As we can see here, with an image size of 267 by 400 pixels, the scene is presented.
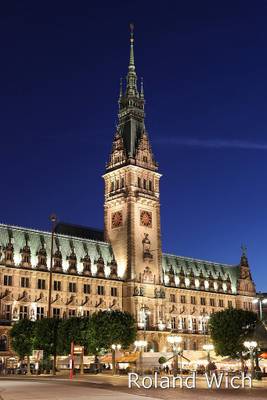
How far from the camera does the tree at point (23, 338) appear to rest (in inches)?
4382

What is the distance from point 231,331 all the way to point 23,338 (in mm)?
39640

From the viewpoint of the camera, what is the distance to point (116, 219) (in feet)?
523

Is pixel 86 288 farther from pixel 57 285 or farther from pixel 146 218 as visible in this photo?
pixel 146 218

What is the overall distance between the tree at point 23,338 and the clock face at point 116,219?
49693 mm

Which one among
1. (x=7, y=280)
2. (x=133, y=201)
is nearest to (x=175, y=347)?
(x=7, y=280)

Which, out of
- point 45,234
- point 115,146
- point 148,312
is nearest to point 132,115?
point 115,146

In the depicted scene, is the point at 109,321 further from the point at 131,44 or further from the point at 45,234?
the point at 131,44

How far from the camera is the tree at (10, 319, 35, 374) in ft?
365

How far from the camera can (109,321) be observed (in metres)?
113

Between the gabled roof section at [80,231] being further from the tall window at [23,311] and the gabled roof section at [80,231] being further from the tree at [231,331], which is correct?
the tree at [231,331]

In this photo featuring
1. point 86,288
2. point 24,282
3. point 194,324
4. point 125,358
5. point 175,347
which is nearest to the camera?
point 175,347

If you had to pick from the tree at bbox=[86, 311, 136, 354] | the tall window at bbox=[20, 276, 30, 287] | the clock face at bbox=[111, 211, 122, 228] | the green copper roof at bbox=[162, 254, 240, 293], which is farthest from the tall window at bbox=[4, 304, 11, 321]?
the green copper roof at bbox=[162, 254, 240, 293]

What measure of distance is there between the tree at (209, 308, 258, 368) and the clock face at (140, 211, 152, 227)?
5080 cm

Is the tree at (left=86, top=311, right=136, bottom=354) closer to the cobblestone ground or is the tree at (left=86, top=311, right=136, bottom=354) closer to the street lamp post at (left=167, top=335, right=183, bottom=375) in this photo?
the street lamp post at (left=167, top=335, right=183, bottom=375)
